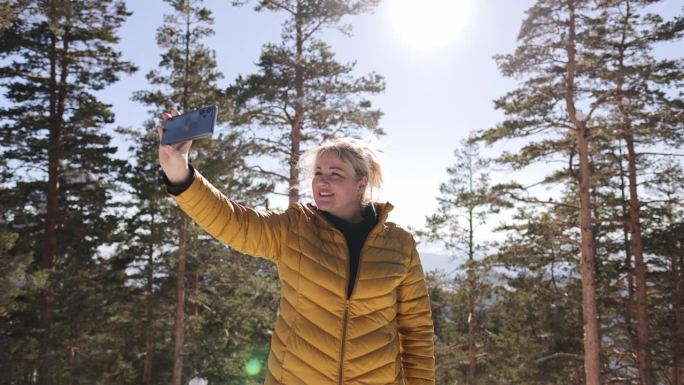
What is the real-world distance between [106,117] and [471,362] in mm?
15306

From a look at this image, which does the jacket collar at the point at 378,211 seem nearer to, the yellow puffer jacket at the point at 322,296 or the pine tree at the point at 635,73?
the yellow puffer jacket at the point at 322,296

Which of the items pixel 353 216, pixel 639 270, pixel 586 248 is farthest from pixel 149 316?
pixel 353 216

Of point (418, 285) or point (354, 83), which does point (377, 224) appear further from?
point (354, 83)

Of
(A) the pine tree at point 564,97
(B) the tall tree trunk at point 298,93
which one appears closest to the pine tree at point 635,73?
(A) the pine tree at point 564,97

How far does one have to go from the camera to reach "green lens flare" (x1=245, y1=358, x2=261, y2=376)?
19.3m

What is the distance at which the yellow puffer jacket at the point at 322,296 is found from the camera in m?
1.98

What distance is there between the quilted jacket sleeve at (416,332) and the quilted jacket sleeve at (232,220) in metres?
0.67

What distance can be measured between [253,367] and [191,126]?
64.4ft

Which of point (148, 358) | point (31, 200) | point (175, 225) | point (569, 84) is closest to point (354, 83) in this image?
point (569, 84)

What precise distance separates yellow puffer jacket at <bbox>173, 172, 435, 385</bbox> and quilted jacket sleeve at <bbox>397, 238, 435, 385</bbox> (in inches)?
3.8

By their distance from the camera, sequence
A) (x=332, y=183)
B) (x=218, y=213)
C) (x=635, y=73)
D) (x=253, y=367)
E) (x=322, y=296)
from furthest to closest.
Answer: (x=253, y=367) < (x=635, y=73) < (x=332, y=183) < (x=322, y=296) < (x=218, y=213)

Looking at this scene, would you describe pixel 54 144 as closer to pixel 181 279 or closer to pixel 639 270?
pixel 181 279

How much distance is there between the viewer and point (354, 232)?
2.25 metres

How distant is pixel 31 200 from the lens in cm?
1324
